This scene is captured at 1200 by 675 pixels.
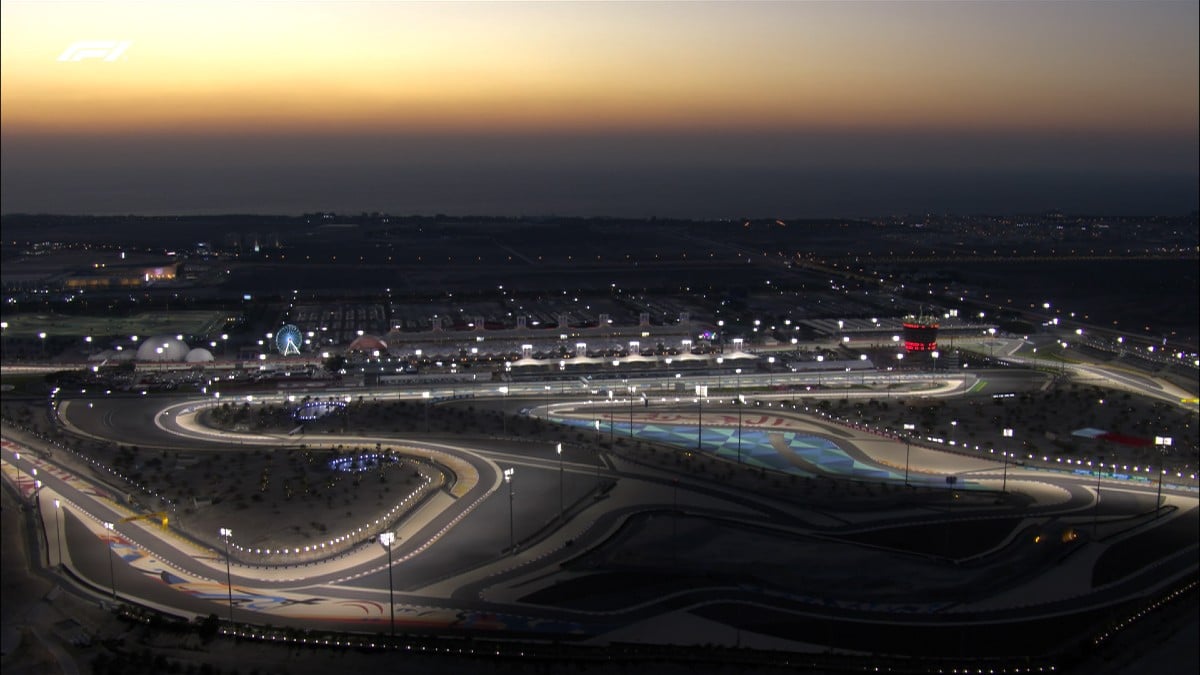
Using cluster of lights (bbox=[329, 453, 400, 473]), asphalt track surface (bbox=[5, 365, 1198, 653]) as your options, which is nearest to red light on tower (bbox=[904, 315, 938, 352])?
asphalt track surface (bbox=[5, 365, 1198, 653])

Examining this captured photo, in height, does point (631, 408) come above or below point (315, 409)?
above

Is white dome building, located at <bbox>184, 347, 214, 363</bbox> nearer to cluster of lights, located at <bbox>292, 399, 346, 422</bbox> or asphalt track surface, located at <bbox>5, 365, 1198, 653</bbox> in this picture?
cluster of lights, located at <bbox>292, 399, 346, 422</bbox>

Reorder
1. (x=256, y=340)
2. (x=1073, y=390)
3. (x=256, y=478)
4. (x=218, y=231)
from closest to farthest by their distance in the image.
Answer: (x=256, y=478)
(x=1073, y=390)
(x=256, y=340)
(x=218, y=231)

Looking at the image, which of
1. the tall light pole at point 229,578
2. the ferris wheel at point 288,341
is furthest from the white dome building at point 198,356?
the tall light pole at point 229,578

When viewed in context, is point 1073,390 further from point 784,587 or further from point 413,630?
point 413,630

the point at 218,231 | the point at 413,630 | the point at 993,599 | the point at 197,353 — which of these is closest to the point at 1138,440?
the point at 993,599

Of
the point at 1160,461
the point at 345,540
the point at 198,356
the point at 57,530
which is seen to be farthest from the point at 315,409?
the point at 1160,461

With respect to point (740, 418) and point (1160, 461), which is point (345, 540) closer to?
point (740, 418)
